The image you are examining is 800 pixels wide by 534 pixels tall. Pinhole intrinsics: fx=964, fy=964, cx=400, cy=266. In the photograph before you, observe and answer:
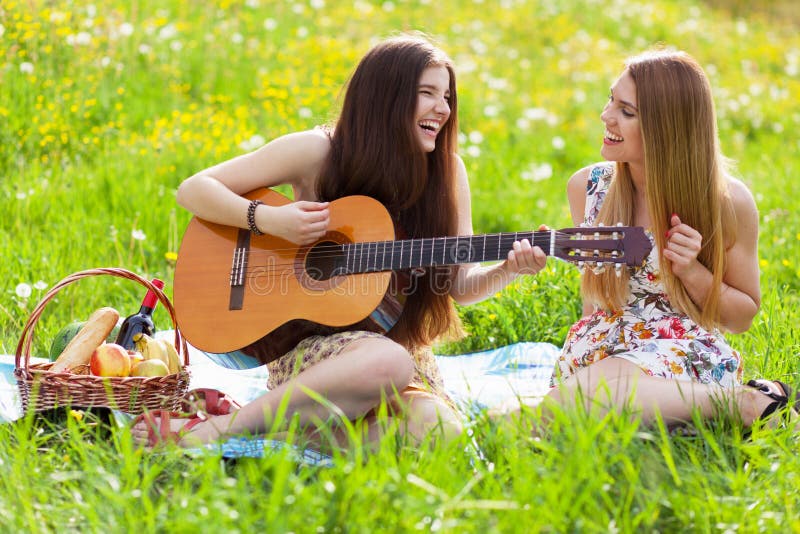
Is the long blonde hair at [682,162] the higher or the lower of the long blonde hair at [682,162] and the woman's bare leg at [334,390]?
the higher

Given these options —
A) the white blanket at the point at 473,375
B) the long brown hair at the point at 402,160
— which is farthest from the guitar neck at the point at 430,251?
the white blanket at the point at 473,375

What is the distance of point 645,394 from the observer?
2.94 m

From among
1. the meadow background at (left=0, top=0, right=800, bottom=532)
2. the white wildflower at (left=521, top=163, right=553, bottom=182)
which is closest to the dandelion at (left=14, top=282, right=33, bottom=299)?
the meadow background at (left=0, top=0, right=800, bottom=532)

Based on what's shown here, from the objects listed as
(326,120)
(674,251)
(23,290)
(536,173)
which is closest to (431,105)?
(326,120)

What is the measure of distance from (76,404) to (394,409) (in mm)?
1003

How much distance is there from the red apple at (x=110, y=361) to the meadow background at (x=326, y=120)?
0.85ft

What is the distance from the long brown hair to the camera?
3287mm

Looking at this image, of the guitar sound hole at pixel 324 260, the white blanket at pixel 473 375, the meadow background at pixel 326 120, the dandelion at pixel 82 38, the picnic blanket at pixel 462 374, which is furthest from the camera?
the dandelion at pixel 82 38

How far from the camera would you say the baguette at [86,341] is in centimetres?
328

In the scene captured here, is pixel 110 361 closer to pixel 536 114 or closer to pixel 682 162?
pixel 682 162

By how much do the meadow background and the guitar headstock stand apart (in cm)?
54

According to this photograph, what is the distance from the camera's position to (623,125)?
3.12 m

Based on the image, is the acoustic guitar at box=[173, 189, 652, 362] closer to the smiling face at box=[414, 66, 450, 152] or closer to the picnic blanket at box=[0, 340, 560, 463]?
the picnic blanket at box=[0, 340, 560, 463]

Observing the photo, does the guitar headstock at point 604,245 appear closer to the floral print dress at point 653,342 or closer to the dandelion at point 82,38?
the floral print dress at point 653,342
